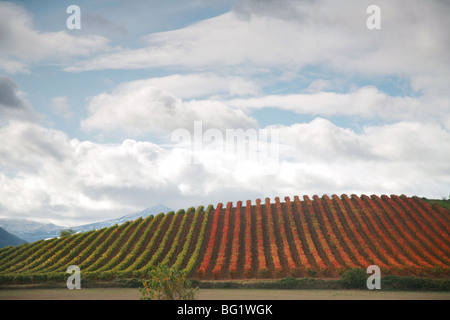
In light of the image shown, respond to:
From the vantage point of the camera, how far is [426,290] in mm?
33844

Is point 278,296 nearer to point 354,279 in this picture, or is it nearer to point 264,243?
point 354,279

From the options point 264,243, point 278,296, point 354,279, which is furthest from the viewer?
point 264,243

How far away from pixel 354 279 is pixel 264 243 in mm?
14607

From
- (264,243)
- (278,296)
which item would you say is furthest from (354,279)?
(264,243)

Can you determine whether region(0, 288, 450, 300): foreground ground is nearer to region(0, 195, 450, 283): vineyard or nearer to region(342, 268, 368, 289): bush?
region(342, 268, 368, 289): bush

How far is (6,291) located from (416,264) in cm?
4098

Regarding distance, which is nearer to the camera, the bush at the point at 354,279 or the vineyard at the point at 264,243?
the bush at the point at 354,279

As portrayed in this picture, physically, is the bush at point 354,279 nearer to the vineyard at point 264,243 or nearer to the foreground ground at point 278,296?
the foreground ground at point 278,296

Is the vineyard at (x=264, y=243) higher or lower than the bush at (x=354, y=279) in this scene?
higher

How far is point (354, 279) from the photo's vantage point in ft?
112

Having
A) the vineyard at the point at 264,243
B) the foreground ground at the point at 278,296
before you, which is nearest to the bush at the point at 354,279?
the foreground ground at the point at 278,296

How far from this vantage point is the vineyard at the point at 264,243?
3975 centimetres

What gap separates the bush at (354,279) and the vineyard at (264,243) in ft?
9.82
